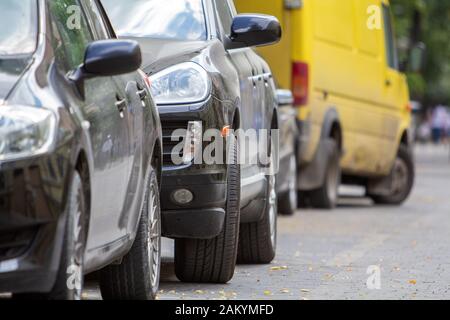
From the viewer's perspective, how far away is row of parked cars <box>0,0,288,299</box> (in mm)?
5516

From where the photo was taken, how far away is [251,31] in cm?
944

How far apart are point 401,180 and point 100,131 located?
1382cm

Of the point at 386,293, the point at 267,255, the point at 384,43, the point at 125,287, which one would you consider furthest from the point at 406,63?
the point at 125,287

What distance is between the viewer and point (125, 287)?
7.20 m

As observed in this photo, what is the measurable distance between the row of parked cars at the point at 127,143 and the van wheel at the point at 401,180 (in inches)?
358

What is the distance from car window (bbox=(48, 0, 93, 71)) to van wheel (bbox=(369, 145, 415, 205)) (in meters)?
12.9

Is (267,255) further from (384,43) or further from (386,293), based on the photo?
(384,43)

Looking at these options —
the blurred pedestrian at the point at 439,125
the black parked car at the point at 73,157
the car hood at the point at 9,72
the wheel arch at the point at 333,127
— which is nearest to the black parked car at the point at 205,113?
the black parked car at the point at 73,157

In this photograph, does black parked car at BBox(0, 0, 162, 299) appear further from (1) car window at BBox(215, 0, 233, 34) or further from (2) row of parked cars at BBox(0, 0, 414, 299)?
(1) car window at BBox(215, 0, 233, 34)

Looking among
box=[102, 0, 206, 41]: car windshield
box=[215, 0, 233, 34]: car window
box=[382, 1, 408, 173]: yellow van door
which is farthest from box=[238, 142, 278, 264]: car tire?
box=[382, 1, 408, 173]: yellow van door

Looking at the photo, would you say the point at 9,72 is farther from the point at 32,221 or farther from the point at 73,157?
the point at 32,221

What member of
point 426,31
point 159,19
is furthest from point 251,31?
point 426,31

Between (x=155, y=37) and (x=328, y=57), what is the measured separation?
800cm

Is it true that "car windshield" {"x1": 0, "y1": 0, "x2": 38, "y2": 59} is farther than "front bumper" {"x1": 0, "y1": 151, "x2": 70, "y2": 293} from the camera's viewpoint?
Yes
